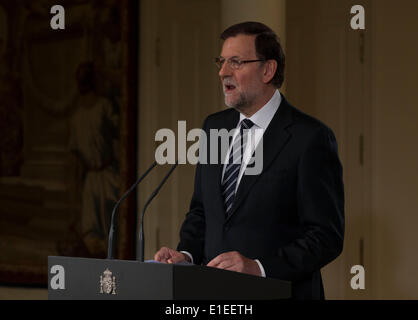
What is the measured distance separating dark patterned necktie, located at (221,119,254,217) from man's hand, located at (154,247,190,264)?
0.25m

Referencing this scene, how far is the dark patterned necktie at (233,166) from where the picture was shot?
2549mm

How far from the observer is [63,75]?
20.5 ft

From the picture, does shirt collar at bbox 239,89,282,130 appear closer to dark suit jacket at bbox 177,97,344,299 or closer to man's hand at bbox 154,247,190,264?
dark suit jacket at bbox 177,97,344,299

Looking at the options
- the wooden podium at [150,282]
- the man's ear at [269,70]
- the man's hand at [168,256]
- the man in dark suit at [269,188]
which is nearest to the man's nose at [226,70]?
the man in dark suit at [269,188]

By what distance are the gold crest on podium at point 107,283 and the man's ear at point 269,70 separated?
100 centimetres

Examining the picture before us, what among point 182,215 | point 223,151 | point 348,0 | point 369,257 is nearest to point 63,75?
point 182,215

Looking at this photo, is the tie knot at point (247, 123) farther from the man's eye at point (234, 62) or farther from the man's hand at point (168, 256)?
the man's hand at point (168, 256)

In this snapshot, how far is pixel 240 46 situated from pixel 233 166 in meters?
0.44

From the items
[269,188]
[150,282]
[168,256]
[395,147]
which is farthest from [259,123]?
[395,147]

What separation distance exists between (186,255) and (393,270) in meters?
2.97

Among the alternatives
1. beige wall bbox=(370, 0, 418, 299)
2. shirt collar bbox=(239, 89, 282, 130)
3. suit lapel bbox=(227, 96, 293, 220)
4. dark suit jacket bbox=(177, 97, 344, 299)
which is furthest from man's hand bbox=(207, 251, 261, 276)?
beige wall bbox=(370, 0, 418, 299)

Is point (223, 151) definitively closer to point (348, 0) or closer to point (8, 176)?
point (348, 0)

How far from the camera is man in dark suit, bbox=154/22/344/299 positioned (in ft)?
7.64

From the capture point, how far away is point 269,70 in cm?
260
